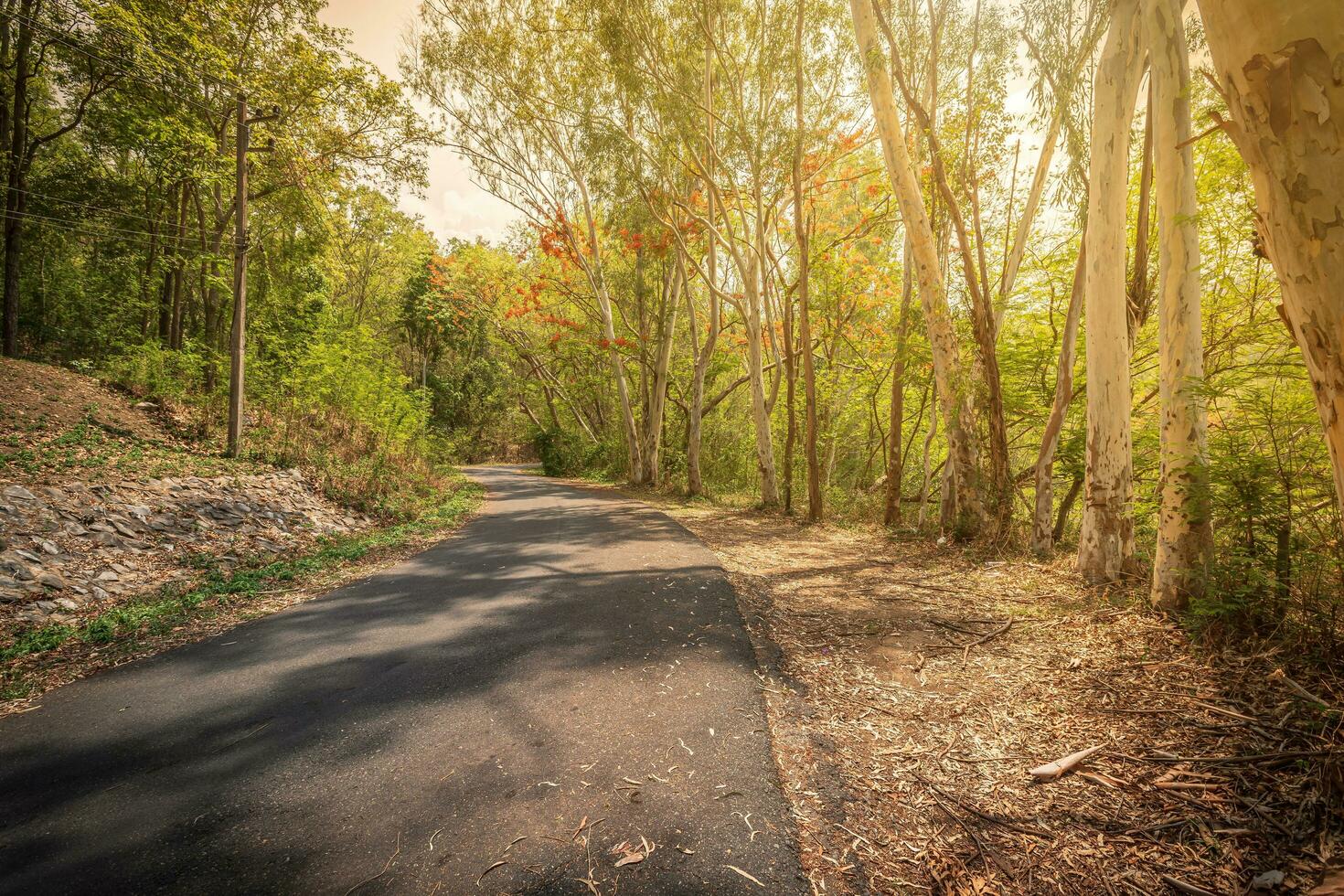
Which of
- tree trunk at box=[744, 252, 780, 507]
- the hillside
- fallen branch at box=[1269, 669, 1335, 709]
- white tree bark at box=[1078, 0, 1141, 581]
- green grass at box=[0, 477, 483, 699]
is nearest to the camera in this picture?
fallen branch at box=[1269, 669, 1335, 709]

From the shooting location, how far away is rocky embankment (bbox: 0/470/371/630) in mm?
4707

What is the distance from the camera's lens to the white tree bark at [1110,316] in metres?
4.99

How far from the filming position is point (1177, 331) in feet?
13.2

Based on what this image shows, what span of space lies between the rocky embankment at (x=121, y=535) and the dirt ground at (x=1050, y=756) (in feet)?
21.7

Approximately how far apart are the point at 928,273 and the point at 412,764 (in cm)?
Result: 825

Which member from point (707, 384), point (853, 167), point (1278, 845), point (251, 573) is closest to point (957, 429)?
point (1278, 845)

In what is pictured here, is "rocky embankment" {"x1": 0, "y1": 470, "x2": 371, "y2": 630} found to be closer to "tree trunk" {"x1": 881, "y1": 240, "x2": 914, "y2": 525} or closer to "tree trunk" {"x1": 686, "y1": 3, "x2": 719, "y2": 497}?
"tree trunk" {"x1": 686, "y1": 3, "x2": 719, "y2": 497}

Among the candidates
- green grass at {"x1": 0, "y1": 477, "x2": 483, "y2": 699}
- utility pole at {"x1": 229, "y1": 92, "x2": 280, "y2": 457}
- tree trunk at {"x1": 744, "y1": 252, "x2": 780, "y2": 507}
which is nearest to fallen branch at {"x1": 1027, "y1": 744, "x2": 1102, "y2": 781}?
green grass at {"x1": 0, "y1": 477, "x2": 483, "y2": 699}

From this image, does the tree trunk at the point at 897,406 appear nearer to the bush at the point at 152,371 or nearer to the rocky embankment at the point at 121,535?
the rocky embankment at the point at 121,535

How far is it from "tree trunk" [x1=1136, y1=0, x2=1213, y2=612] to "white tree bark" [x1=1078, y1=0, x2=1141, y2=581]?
0.88m

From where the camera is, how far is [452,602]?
17.3 ft

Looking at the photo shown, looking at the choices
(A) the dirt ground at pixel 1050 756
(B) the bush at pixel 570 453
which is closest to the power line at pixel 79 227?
(A) the dirt ground at pixel 1050 756

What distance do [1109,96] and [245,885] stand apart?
8.68 meters

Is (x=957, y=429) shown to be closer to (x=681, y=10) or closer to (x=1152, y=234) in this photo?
(x=1152, y=234)
